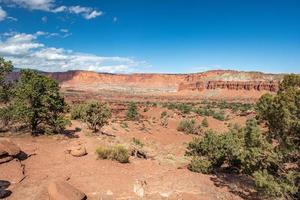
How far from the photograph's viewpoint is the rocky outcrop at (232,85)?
387 feet

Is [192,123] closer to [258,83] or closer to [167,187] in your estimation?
[167,187]

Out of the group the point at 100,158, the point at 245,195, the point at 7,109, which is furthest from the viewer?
the point at 7,109

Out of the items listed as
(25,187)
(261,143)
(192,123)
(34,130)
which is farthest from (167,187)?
(192,123)

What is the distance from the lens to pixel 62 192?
10672 millimetres

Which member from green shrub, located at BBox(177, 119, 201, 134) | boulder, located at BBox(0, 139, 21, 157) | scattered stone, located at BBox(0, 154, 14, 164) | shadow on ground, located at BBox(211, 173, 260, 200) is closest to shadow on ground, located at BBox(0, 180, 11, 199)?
scattered stone, located at BBox(0, 154, 14, 164)

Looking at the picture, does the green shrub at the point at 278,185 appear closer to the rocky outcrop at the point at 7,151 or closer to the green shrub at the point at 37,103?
the rocky outcrop at the point at 7,151

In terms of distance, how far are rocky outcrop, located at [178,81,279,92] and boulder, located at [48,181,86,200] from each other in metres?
109

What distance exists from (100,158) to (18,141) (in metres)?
5.48

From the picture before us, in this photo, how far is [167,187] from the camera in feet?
42.6

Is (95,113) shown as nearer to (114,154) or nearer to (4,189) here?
(114,154)

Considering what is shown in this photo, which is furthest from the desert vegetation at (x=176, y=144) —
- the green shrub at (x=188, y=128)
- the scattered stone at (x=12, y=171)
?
the green shrub at (x=188, y=128)

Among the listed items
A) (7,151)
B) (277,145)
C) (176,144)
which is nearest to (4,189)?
(7,151)

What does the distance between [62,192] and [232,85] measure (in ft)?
418

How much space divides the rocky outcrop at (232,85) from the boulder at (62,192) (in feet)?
358
